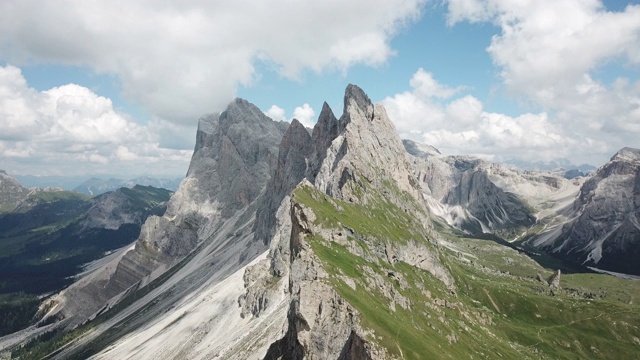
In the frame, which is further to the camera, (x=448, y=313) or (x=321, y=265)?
(x=448, y=313)

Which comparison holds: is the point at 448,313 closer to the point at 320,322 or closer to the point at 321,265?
the point at 321,265

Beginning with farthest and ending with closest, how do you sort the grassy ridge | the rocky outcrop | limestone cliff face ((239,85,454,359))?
the grassy ridge
limestone cliff face ((239,85,454,359))
the rocky outcrop

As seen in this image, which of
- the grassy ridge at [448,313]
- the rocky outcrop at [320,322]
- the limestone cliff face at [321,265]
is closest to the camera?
the rocky outcrop at [320,322]

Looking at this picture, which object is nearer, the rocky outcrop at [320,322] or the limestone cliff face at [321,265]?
the rocky outcrop at [320,322]

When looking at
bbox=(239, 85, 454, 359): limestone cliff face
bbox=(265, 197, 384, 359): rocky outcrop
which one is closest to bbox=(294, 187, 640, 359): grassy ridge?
bbox=(239, 85, 454, 359): limestone cliff face

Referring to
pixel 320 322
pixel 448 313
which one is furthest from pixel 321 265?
pixel 448 313

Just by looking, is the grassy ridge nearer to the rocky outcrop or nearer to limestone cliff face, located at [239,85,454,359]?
limestone cliff face, located at [239,85,454,359]

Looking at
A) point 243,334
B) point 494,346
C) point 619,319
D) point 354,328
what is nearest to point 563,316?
point 619,319

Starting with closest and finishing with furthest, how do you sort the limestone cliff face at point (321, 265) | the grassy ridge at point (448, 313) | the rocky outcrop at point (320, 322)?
the rocky outcrop at point (320, 322) → the limestone cliff face at point (321, 265) → the grassy ridge at point (448, 313)

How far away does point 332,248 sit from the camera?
106 meters

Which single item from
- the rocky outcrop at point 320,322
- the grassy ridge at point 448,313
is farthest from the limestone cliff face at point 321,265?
the grassy ridge at point 448,313

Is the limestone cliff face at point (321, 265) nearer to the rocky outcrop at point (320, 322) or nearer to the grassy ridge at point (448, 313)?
the rocky outcrop at point (320, 322)

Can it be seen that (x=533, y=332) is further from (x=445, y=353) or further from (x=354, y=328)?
(x=354, y=328)

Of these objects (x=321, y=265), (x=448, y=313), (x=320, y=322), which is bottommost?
(x=448, y=313)
